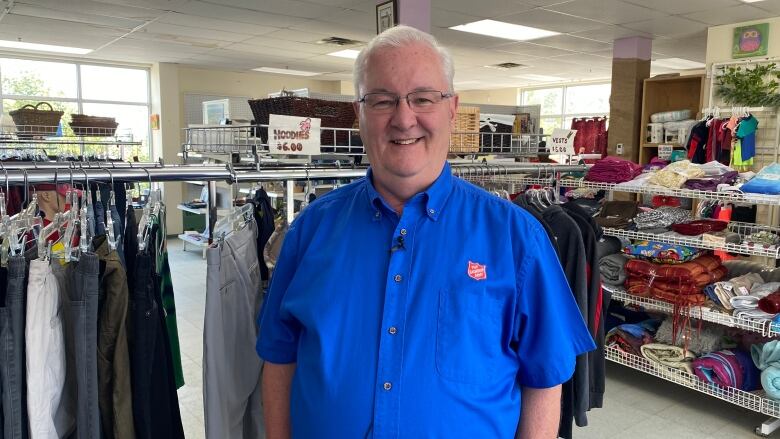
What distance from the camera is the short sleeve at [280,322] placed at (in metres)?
1.40

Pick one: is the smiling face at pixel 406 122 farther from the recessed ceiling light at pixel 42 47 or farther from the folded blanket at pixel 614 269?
the recessed ceiling light at pixel 42 47

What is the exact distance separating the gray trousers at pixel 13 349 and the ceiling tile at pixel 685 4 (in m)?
5.90

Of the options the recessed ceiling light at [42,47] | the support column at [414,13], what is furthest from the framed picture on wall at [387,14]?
the recessed ceiling light at [42,47]

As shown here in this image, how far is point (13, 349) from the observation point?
4.31 feet

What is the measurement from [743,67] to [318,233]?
676 centimetres

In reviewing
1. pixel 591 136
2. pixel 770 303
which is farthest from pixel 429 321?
pixel 591 136

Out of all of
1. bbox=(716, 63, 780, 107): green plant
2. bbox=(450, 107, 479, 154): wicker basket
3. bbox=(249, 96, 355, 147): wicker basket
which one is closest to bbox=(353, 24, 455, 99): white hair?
bbox=(249, 96, 355, 147): wicker basket

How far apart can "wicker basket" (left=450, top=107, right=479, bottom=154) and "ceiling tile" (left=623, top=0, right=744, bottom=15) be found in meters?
3.04

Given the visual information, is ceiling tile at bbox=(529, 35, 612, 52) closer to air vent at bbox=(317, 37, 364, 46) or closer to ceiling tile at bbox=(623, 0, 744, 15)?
ceiling tile at bbox=(623, 0, 744, 15)

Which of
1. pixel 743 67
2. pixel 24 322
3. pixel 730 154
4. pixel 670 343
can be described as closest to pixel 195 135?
pixel 24 322

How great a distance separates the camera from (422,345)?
4.01 feet

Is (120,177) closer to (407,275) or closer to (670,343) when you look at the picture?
(407,275)

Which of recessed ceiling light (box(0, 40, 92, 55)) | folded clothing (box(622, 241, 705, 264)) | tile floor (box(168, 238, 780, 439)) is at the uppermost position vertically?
recessed ceiling light (box(0, 40, 92, 55))

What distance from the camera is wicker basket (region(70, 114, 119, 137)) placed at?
6141 millimetres
